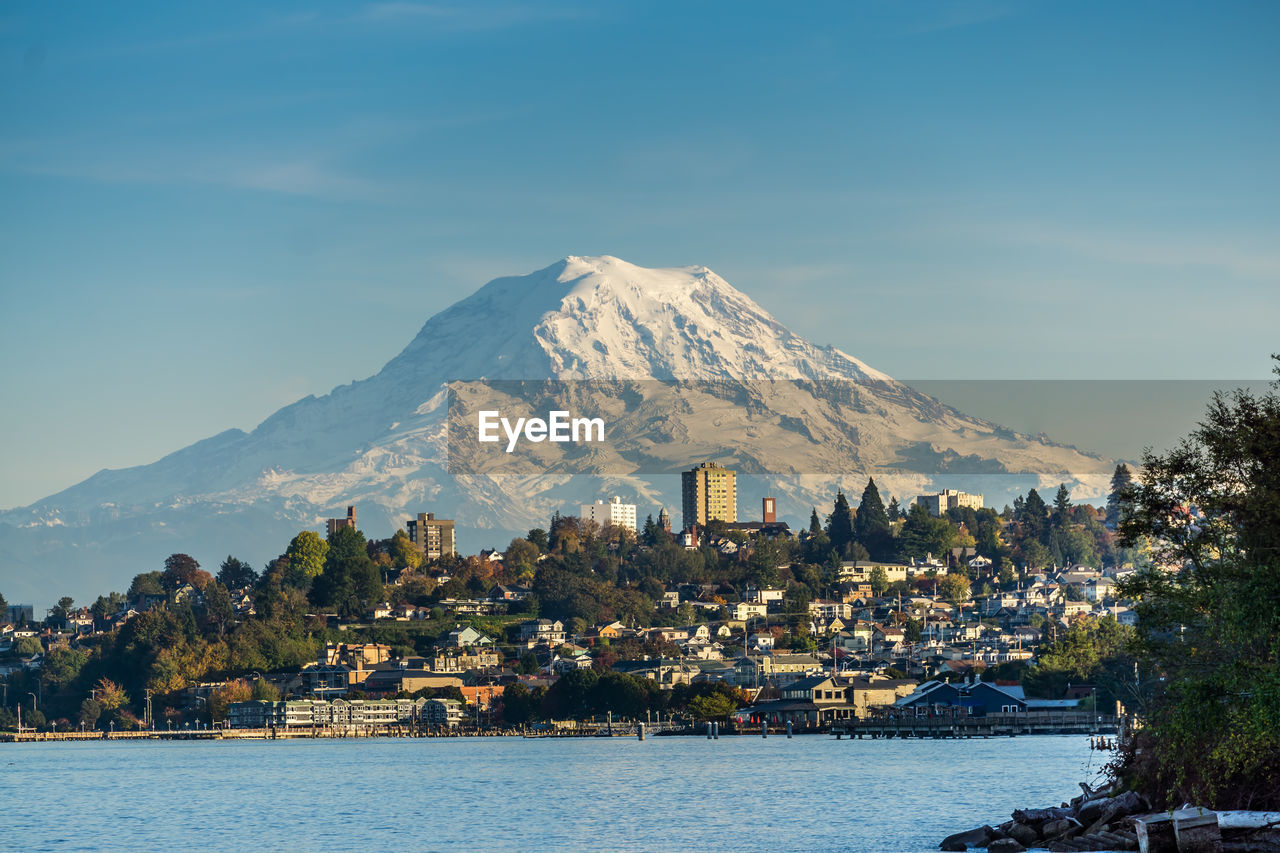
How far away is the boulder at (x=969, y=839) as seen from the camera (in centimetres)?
4400

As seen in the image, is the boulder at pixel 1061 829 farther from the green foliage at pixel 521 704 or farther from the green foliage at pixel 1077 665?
the green foliage at pixel 521 704

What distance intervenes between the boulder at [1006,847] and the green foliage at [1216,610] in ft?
A: 11.2

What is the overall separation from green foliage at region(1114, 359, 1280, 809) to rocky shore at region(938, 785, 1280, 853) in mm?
1247

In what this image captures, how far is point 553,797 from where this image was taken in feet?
231

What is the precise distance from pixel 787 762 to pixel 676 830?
4137cm

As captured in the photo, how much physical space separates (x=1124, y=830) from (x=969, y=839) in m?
5.73

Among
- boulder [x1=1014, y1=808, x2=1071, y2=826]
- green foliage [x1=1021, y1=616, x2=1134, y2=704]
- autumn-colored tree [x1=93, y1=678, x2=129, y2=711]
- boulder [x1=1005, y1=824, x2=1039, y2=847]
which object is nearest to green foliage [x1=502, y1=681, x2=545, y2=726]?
green foliage [x1=1021, y1=616, x2=1134, y2=704]

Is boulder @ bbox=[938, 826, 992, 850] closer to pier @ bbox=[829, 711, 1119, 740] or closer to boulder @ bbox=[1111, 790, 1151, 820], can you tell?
boulder @ bbox=[1111, 790, 1151, 820]

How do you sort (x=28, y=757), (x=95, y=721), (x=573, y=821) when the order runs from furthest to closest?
1. (x=95, y=721)
2. (x=28, y=757)
3. (x=573, y=821)

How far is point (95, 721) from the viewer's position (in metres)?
194

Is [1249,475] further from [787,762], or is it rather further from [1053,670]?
[1053,670]

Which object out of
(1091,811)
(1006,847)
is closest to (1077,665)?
(1091,811)

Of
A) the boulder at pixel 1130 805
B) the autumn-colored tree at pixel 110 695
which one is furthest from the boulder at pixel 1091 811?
the autumn-colored tree at pixel 110 695

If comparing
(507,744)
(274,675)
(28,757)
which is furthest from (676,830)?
(274,675)
